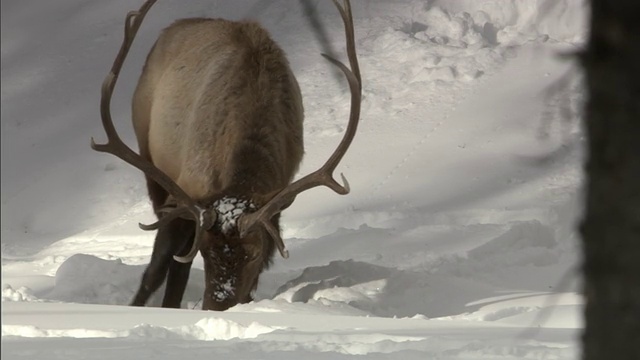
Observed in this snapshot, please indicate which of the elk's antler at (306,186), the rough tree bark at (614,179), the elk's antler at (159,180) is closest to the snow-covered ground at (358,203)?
the rough tree bark at (614,179)

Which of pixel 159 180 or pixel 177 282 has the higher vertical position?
pixel 159 180

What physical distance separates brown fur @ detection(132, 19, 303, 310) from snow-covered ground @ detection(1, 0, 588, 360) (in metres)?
0.37

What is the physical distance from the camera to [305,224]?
11.8 m

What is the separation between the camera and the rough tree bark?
2.22 metres

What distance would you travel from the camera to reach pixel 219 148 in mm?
7887

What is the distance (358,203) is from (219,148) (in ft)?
15.7

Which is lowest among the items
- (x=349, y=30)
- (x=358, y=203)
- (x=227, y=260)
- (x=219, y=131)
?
(x=358, y=203)

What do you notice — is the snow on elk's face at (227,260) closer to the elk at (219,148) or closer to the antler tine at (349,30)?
the elk at (219,148)

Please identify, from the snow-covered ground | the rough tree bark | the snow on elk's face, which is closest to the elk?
the snow on elk's face

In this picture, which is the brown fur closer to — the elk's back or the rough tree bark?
the elk's back

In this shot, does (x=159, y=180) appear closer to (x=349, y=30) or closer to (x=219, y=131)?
(x=219, y=131)

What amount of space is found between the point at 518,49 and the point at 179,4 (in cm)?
425

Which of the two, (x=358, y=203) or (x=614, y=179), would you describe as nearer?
(x=614, y=179)

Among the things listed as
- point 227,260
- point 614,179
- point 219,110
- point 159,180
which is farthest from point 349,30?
point 614,179
